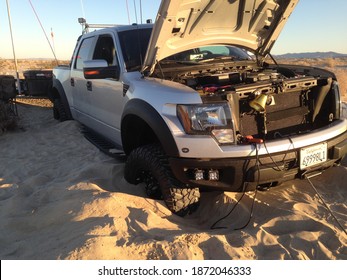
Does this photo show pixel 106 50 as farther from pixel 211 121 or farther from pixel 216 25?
pixel 211 121

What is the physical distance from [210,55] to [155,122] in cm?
188

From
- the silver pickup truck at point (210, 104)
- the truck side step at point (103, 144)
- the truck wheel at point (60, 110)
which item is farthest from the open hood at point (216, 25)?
the truck wheel at point (60, 110)

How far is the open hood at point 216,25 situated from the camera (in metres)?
3.48

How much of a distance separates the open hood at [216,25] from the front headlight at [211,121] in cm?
96

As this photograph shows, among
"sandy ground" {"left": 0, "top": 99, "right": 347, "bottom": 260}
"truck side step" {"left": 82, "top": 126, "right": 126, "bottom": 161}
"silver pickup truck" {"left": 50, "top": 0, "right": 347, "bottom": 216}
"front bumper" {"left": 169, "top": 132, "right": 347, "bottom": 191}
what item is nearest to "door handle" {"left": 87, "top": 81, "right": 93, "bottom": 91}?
Result: "silver pickup truck" {"left": 50, "top": 0, "right": 347, "bottom": 216}

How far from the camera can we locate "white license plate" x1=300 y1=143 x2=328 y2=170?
3.13m

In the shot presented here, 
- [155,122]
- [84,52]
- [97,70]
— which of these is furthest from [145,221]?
[84,52]

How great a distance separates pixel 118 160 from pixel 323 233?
2.67 metres

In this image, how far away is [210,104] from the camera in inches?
117

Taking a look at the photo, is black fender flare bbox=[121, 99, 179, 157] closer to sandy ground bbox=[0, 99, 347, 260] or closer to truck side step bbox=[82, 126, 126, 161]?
sandy ground bbox=[0, 99, 347, 260]

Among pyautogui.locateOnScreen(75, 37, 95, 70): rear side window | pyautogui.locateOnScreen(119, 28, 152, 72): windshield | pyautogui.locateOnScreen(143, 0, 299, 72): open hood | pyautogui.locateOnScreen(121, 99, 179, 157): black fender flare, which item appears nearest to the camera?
pyautogui.locateOnScreen(121, 99, 179, 157): black fender flare

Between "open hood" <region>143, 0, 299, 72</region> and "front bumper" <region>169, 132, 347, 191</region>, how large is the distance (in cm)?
127
